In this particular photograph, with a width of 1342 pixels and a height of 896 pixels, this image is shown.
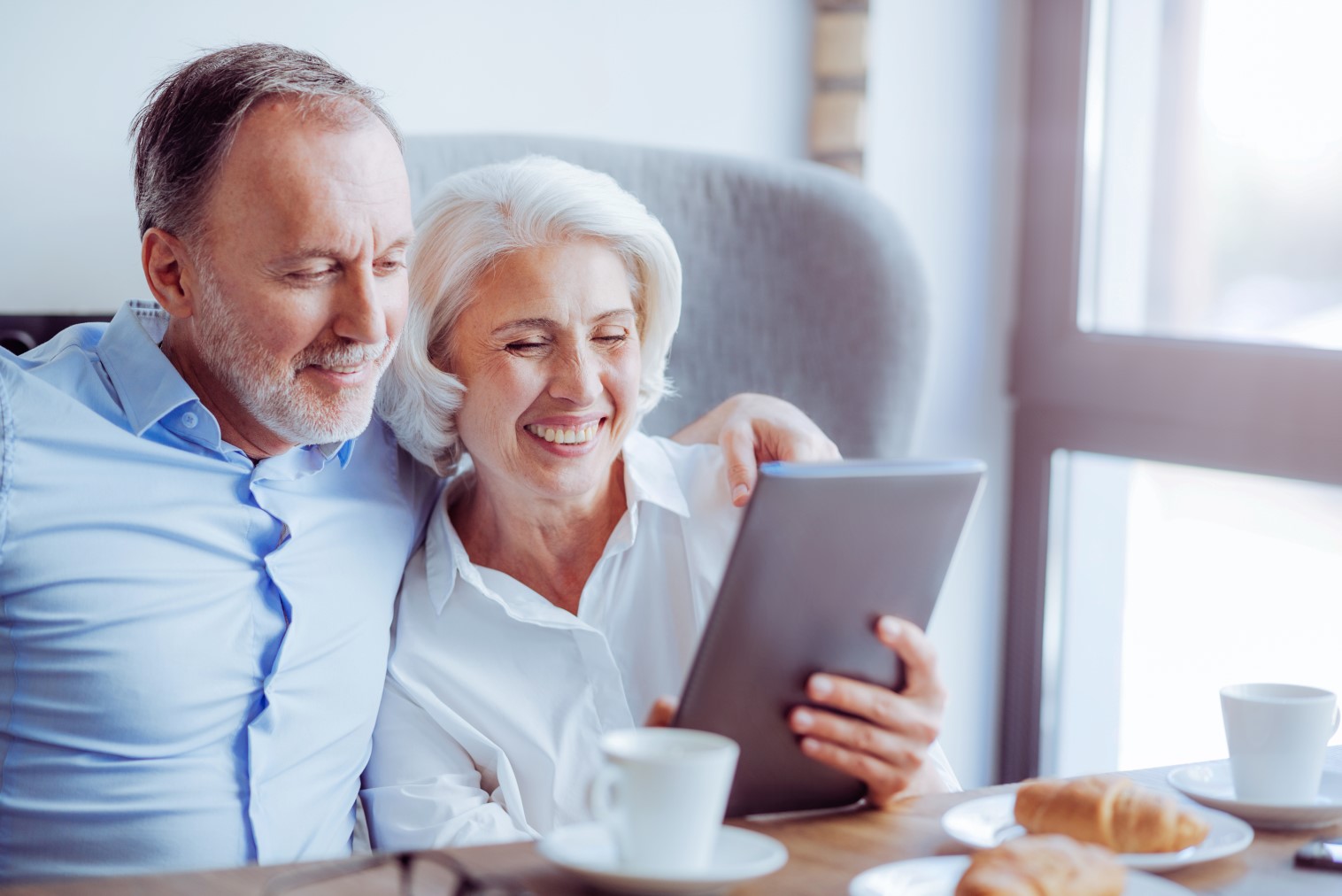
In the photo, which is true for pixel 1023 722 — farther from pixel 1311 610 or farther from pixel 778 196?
pixel 778 196

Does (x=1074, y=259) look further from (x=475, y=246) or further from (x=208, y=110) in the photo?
(x=208, y=110)

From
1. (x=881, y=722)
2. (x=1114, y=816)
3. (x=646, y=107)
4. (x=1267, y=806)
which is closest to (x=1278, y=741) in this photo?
(x=1267, y=806)

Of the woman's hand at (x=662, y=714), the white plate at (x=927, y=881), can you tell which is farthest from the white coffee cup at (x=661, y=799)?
the woman's hand at (x=662, y=714)

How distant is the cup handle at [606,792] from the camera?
28.4 inches

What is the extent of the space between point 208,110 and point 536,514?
20.6 inches

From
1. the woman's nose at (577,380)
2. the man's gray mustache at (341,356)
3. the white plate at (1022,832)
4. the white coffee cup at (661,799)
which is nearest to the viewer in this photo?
the white coffee cup at (661,799)

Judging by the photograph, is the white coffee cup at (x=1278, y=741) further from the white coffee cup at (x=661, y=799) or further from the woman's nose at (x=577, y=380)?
the woman's nose at (x=577, y=380)

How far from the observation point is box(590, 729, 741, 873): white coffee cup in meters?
0.71

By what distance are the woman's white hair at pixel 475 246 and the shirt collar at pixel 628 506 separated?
0.09m

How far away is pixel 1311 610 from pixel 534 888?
72.1 inches

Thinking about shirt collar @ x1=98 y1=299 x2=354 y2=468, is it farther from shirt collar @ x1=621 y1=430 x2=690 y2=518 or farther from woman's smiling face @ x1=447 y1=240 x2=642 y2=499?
shirt collar @ x1=621 y1=430 x2=690 y2=518

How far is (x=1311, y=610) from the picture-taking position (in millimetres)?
2229

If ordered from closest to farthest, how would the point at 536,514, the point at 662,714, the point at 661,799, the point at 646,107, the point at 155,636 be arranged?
the point at 661,799, the point at 662,714, the point at 155,636, the point at 536,514, the point at 646,107

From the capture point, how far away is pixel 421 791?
4.23 feet
